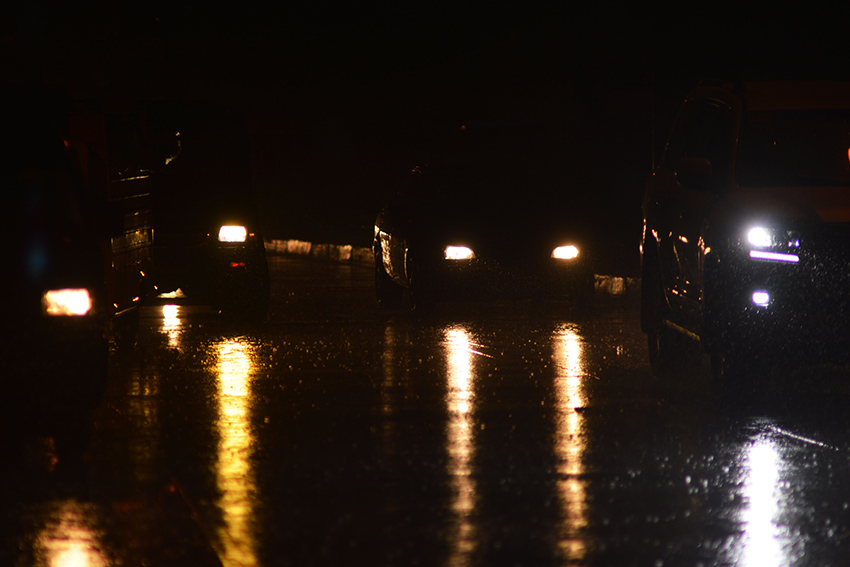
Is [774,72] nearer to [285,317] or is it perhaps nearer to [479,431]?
[285,317]

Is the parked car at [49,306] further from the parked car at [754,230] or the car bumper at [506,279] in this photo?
the car bumper at [506,279]

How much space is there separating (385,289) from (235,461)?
877 centimetres

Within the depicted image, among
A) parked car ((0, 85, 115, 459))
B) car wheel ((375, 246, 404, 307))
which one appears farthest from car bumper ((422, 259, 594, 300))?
parked car ((0, 85, 115, 459))

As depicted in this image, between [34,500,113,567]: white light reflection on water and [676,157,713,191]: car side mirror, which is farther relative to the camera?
[676,157,713,191]: car side mirror

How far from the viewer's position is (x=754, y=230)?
877cm

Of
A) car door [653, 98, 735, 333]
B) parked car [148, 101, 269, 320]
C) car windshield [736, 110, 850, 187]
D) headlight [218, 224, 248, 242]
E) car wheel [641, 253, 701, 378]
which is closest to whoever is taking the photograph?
car door [653, 98, 735, 333]

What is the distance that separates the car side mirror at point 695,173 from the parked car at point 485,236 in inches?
211

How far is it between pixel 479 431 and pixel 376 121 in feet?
86.5

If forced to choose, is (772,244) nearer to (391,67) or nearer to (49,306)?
(49,306)

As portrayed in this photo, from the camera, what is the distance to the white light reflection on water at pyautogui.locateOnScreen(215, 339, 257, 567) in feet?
17.8

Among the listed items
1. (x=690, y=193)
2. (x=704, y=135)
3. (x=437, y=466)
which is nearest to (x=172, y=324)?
(x=704, y=135)

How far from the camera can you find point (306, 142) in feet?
117

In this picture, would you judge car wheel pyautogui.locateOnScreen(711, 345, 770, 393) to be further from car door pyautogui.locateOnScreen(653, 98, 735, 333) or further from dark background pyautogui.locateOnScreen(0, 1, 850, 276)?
dark background pyautogui.locateOnScreen(0, 1, 850, 276)

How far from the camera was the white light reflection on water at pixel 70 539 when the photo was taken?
17.0ft
